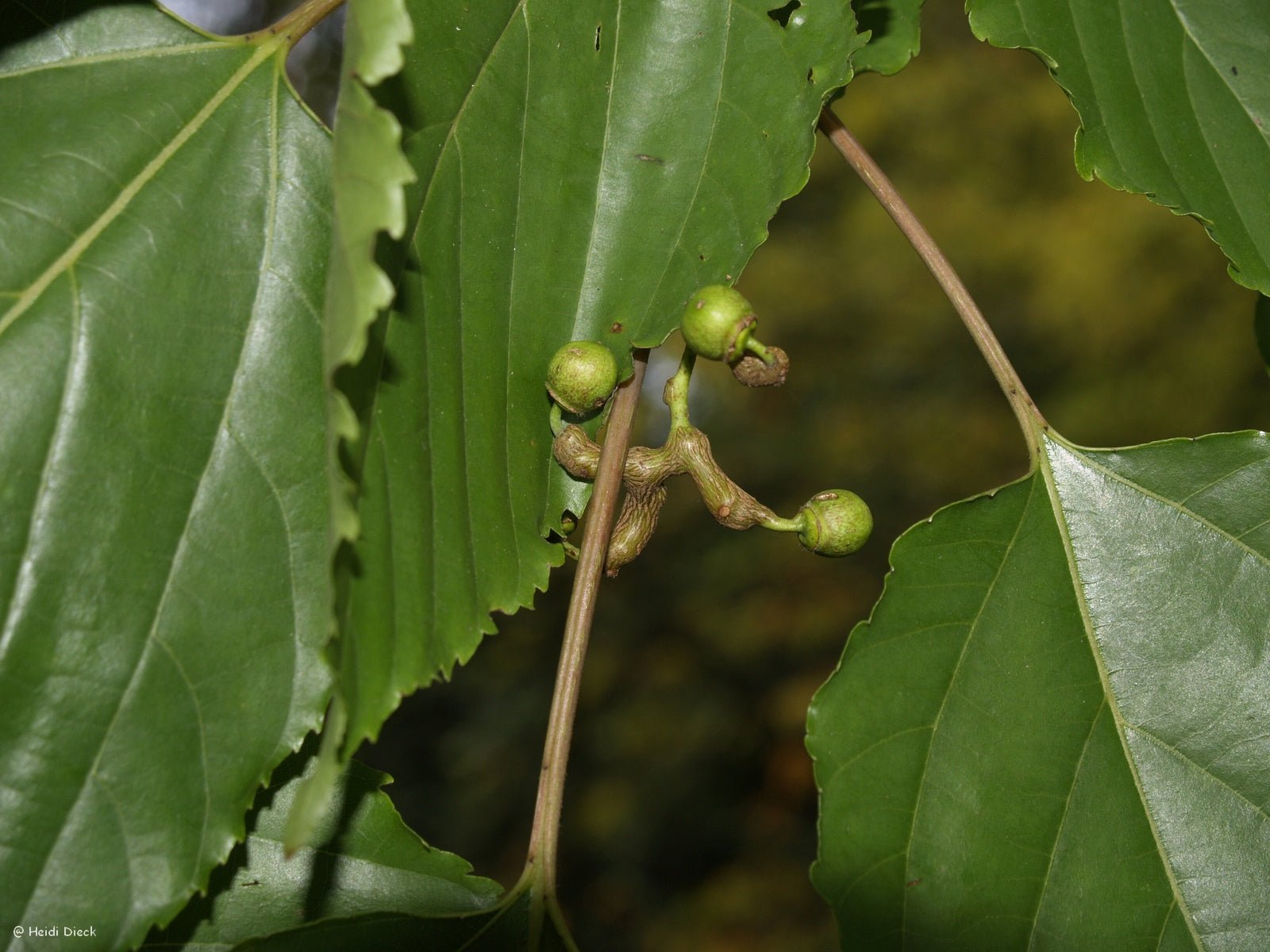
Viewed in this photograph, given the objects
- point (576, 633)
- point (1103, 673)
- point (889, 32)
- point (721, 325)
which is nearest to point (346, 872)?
point (576, 633)

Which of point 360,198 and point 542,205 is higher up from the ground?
point 360,198

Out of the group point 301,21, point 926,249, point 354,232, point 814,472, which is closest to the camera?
point 354,232

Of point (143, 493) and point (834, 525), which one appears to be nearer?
point (143, 493)

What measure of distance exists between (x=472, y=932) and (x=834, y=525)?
63 cm

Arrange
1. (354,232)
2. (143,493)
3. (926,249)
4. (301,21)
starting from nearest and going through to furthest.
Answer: (354,232) → (143,493) → (301,21) → (926,249)

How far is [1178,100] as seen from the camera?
124cm

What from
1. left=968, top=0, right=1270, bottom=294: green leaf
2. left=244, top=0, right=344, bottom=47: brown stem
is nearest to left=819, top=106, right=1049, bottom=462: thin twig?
left=968, top=0, right=1270, bottom=294: green leaf

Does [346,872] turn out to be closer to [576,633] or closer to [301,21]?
[576,633]

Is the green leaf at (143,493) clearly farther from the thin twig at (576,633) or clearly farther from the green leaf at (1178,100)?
the green leaf at (1178,100)

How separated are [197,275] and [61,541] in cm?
29

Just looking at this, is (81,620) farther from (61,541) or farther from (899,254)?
(899,254)

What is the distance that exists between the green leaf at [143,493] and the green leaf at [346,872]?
211 mm

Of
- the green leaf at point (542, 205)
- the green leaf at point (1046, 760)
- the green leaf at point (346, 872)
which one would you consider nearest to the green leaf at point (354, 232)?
the green leaf at point (542, 205)

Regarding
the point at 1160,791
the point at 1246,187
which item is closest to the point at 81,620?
the point at 1160,791
